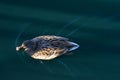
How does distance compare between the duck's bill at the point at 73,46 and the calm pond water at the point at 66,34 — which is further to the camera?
the duck's bill at the point at 73,46

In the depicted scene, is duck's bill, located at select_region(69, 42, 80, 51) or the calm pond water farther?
duck's bill, located at select_region(69, 42, 80, 51)

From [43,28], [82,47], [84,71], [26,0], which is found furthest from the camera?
[26,0]

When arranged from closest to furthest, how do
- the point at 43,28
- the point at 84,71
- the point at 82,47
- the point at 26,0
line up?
1. the point at 84,71
2. the point at 82,47
3. the point at 43,28
4. the point at 26,0

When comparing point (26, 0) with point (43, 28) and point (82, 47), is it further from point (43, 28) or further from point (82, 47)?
point (82, 47)

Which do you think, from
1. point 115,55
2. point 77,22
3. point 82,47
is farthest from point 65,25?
point 115,55
